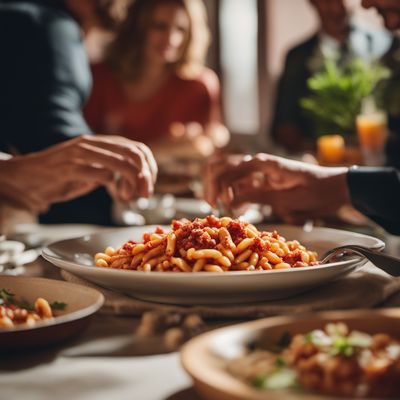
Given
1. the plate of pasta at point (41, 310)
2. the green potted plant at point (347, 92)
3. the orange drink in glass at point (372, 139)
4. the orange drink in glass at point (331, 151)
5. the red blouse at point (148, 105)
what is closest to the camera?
the plate of pasta at point (41, 310)

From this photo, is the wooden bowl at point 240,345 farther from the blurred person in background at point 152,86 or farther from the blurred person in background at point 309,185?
the blurred person in background at point 152,86

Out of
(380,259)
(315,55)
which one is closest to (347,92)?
(315,55)

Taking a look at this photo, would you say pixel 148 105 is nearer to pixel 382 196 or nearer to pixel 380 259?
pixel 382 196

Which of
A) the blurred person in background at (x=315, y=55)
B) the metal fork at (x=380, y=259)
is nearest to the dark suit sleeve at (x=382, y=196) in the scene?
the metal fork at (x=380, y=259)

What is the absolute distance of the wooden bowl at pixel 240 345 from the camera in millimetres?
586

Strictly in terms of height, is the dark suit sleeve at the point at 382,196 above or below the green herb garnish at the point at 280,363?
below

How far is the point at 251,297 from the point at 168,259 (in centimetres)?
13

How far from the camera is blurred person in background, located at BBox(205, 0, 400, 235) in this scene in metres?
1.48

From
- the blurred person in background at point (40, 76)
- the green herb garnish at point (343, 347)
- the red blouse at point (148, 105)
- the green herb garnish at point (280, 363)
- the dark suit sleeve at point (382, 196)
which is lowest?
the red blouse at point (148, 105)

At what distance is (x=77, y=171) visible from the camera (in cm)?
151

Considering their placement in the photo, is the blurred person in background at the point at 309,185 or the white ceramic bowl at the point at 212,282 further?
the blurred person in background at the point at 309,185

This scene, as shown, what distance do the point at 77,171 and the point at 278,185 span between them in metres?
0.40

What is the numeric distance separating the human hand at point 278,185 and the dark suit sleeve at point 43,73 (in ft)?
2.25

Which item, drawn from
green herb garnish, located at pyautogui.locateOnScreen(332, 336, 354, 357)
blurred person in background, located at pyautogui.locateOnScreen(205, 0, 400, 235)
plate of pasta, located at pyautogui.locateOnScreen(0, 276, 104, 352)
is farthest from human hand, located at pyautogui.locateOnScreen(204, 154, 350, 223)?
green herb garnish, located at pyautogui.locateOnScreen(332, 336, 354, 357)
